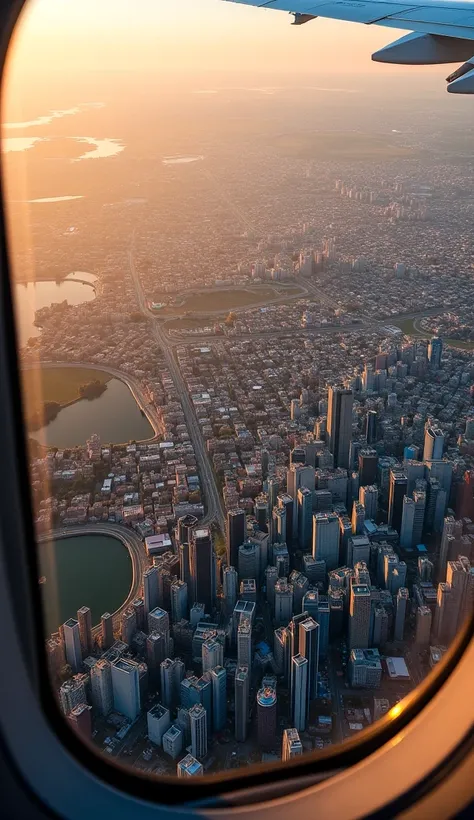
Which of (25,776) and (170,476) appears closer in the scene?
(25,776)

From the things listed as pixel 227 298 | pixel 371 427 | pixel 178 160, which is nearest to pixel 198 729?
pixel 371 427

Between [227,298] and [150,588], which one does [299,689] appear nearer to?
[150,588]

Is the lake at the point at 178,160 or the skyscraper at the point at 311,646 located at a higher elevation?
the lake at the point at 178,160

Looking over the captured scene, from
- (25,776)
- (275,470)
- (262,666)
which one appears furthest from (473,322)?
(25,776)

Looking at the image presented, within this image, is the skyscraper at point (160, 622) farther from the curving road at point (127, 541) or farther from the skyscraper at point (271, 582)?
the skyscraper at point (271, 582)

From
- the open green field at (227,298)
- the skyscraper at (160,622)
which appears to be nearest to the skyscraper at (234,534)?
the skyscraper at (160,622)

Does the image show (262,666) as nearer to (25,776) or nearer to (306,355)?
(25,776)
